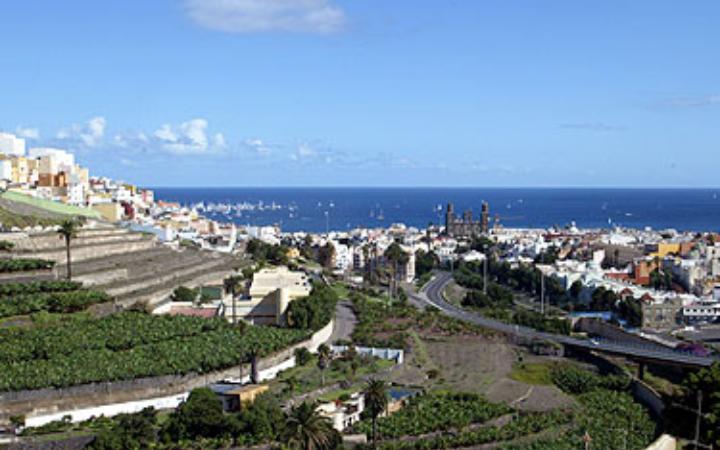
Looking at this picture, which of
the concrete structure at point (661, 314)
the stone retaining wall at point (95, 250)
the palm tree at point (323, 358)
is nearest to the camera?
the palm tree at point (323, 358)

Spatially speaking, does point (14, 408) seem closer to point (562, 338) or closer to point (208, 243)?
point (562, 338)

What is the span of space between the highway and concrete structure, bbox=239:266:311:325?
449 inches

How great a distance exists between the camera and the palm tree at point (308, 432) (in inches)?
927

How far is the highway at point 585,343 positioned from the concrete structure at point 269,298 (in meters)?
11.4

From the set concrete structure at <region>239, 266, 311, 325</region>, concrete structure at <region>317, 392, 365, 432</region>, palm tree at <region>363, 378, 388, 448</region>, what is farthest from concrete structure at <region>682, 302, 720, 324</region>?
palm tree at <region>363, 378, 388, 448</region>

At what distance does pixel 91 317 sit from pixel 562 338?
23839 millimetres

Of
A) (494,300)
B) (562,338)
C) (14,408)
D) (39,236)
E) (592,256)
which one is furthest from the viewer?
(592,256)

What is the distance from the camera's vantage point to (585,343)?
152 feet

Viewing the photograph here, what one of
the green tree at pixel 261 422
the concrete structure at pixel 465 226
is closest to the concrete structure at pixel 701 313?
the green tree at pixel 261 422

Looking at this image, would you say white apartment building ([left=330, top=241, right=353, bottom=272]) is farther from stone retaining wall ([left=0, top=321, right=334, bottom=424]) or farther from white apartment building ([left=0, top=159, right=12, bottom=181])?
stone retaining wall ([left=0, top=321, right=334, bottom=424])

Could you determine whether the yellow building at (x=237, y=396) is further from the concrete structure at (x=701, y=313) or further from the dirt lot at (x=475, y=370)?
the concrete structure at (x=701, y=313)

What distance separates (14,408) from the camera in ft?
92.2

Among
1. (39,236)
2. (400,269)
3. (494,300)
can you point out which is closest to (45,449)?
(39,236)

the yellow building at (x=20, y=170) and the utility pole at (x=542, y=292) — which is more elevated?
the yellow building at (x=20, y=170)
